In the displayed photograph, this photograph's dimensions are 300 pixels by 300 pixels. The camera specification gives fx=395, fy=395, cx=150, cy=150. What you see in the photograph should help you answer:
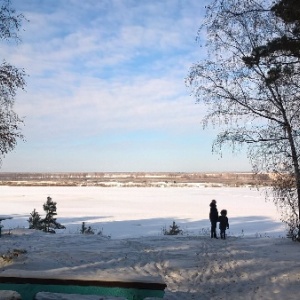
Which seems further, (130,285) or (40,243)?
(40,243)

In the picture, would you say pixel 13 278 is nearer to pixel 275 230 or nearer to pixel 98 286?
pixel 98 286

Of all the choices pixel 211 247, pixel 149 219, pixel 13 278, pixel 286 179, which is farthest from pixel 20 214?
pixel 13 278

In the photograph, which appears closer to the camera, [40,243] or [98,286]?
[98,286]

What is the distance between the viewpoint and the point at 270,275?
934 centimetres

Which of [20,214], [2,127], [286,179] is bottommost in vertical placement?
[20,214]

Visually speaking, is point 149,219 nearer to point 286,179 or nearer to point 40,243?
point 40,243

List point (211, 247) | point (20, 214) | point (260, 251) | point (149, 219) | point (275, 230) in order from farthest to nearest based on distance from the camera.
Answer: point (20, 214)
point (149, 219)
point (275, 230)
point (211, 247)
point (260, 251)

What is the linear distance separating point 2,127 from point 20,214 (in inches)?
926

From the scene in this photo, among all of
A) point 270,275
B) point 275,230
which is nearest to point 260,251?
point 270,275

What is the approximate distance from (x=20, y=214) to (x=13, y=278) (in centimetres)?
2705

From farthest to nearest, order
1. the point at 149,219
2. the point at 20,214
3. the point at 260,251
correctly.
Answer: the point at 20,214 < the point at 149,219 < the point at 260,251

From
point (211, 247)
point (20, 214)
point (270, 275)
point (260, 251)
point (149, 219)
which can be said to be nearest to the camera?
point (270, 275)

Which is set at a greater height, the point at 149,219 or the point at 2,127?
the point at 2,127

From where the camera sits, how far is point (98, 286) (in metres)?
5.73
